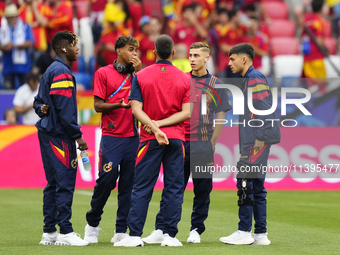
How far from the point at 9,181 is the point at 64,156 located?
7.10 metres

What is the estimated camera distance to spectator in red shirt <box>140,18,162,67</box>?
49.3 ft

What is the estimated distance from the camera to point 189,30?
1534 centimetres

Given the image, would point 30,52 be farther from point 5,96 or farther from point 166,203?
point 166,203

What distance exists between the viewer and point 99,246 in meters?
6.27

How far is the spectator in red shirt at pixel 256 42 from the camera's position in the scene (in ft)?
52.2

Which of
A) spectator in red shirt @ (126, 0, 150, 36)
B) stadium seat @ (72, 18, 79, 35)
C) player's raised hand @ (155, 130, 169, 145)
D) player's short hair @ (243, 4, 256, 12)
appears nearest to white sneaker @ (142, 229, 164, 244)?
player's raised hand @ (155, 130, 169, 145)

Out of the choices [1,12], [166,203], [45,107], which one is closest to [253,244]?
[166,203]

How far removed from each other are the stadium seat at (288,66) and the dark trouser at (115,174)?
382 inches

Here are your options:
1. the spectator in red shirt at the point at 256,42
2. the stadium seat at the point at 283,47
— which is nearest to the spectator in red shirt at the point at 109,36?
the spectator in red shirt at the point at 256,42

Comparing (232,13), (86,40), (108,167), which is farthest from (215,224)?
(232,13)

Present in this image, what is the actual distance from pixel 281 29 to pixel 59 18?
25.9 feet

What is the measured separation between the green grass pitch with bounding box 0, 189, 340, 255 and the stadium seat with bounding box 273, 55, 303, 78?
159 inches

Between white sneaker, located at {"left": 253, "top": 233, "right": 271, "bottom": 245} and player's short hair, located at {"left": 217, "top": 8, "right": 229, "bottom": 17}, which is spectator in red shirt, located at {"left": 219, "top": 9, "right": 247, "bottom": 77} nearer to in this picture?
player's short hair, located at {"left": 217, "top": 8, "right": 229, "bottom": 17}

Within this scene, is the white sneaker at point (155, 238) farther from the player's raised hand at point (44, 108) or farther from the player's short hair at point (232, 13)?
the player's short hair at point (232, 13)
